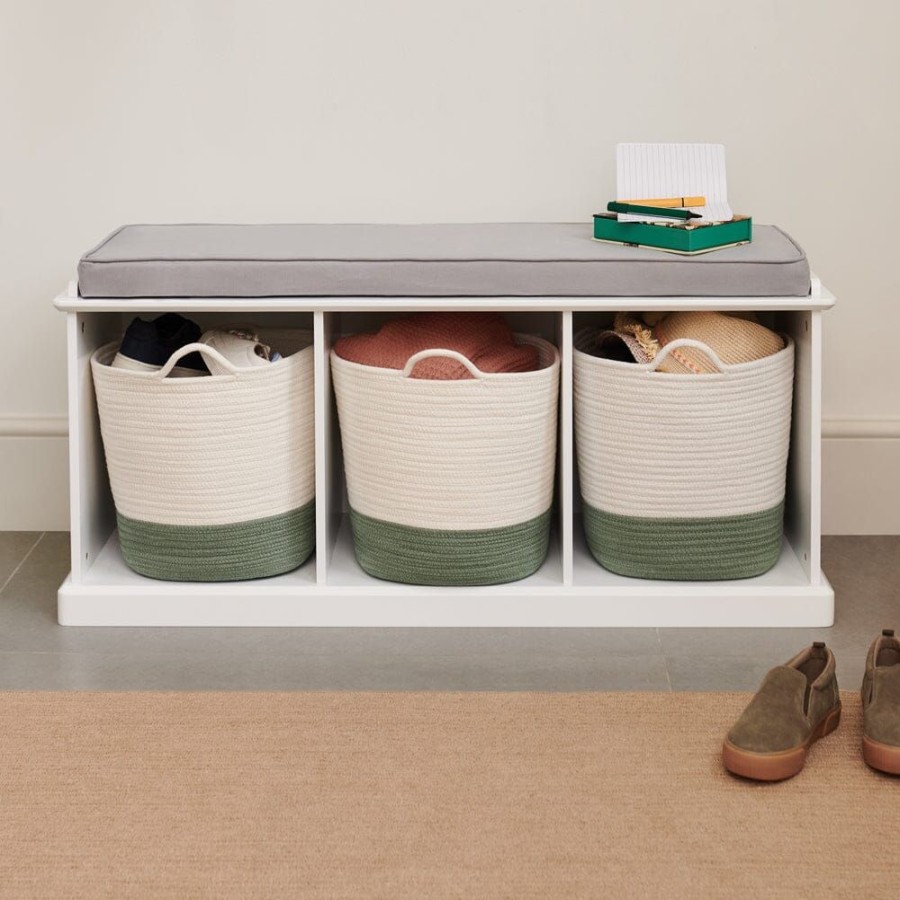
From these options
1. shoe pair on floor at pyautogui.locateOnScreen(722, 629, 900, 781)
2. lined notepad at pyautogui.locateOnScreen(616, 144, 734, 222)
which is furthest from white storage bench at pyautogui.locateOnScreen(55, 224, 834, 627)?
shoe pair on floor at pyautogui.locateOnScreen(722, 629, 900, 781)

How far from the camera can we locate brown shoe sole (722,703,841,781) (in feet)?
5.04

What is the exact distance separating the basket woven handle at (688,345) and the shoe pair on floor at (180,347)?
562mm

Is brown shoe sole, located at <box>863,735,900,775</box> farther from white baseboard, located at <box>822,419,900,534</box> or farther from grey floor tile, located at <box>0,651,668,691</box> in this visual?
white baseboard, located at <box>822,419,900,534</box>

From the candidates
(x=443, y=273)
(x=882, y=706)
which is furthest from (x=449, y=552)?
(x=882, y=706)

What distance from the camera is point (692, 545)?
6.57 ft

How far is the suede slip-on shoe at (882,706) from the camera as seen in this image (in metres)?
1.56

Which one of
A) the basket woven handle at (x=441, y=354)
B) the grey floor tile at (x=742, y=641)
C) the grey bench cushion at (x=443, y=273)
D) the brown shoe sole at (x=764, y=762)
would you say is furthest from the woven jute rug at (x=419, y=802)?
the grey bench cushion at (x=443, y=273)

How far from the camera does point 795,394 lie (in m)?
2.06

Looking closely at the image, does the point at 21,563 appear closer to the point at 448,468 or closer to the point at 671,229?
the point at 448,468

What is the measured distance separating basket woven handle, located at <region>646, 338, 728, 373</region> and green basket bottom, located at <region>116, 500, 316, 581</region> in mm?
573

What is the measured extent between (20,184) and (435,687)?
1154 mm

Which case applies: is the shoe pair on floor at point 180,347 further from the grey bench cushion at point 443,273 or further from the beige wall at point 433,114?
the beige wall at point 433,114

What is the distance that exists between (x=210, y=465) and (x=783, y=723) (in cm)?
88

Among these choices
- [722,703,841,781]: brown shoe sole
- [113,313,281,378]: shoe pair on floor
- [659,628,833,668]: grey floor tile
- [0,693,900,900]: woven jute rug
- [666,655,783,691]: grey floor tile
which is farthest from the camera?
[113,313,281,378]: shoe pair on floor
